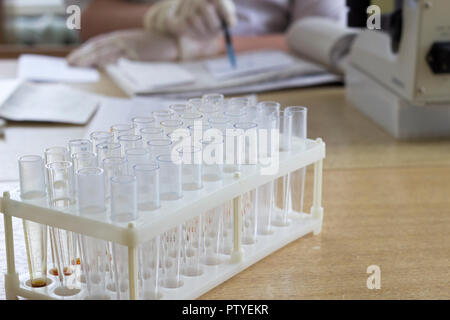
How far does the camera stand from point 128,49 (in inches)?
59.1

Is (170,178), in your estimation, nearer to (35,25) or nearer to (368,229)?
(368,229)

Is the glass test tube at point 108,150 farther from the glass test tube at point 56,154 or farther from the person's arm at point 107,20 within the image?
the person's arm at point 107,20

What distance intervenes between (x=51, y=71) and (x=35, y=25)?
1.45m

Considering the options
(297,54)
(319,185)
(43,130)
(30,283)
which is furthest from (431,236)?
(297,54)

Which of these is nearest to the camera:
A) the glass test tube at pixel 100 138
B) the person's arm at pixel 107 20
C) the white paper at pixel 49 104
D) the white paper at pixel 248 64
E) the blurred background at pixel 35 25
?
the glass test tube at pixel 100 138

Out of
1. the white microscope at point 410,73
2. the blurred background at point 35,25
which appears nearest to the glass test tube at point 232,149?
the white microscope at point 410,73

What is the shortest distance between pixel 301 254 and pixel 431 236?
0.14m

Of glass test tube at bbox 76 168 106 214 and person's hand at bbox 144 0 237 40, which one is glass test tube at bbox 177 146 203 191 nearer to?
glass test tube at bbox 76 168 106 214

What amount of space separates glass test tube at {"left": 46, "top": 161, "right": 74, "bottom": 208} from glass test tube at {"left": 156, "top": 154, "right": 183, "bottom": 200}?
71mm

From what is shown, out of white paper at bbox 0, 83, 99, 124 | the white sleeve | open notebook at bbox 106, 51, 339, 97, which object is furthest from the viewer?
the white sleeve

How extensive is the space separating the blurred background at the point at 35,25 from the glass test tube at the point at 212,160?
7.33 feet

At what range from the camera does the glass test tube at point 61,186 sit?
0.55 m

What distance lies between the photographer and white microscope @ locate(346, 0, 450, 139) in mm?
950

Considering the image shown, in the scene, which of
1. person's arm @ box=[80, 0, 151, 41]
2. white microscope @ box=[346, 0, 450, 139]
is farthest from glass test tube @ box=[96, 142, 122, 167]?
person's arm @ box=[80, 0, 151, 41]
